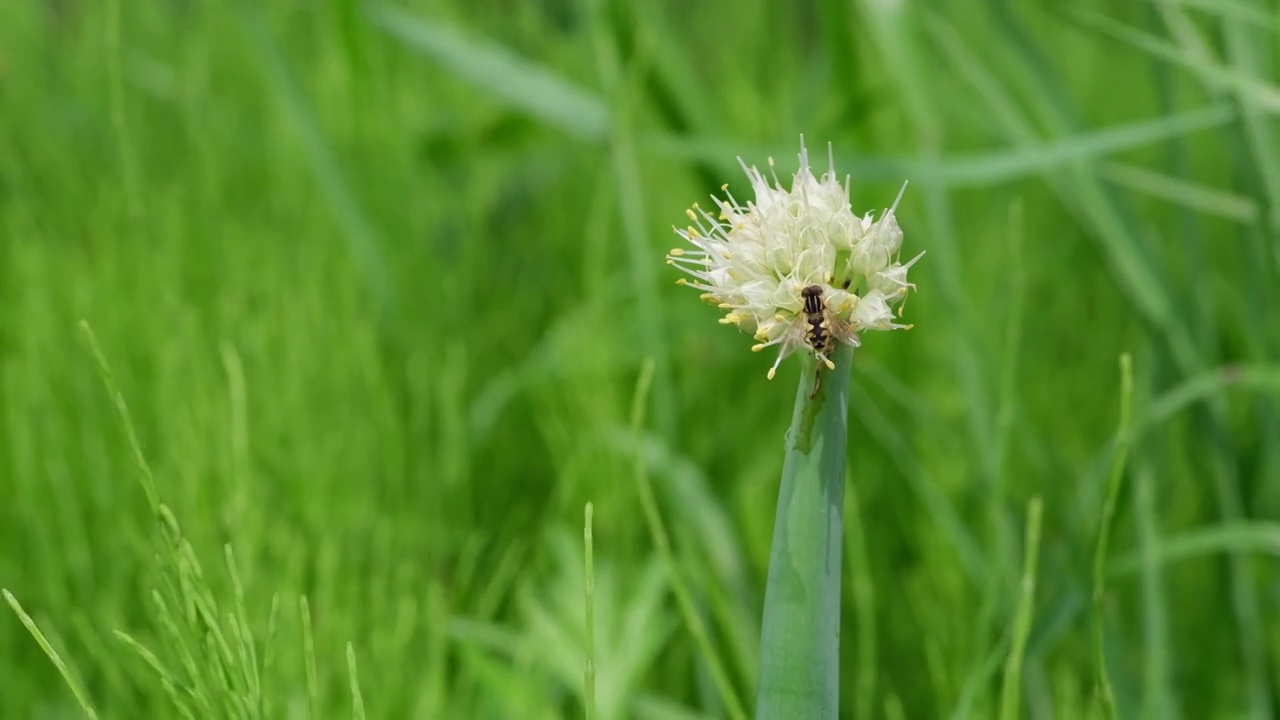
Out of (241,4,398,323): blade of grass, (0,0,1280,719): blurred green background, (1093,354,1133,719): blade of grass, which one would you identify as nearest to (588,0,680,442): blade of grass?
(0,0,1280,719): blurred green background

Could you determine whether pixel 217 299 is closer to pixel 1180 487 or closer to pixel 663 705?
pixel 663 705

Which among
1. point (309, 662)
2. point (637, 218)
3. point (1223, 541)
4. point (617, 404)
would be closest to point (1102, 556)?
point (309, 662)

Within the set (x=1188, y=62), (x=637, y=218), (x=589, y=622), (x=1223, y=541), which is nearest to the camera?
(x=589, y=622)

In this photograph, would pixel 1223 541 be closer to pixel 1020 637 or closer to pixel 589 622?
pixel 1020 637

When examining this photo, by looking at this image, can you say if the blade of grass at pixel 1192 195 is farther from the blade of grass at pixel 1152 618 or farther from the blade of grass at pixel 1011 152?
the blade of grass at pixel 1152 618

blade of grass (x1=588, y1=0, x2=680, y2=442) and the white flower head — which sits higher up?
blade of grass (x1=588, y1=0, x2=680, y2=442)

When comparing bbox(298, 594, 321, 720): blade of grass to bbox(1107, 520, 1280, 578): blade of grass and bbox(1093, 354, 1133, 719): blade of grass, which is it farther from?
bbox(1107, 520, 1280, 578): blade of grass
